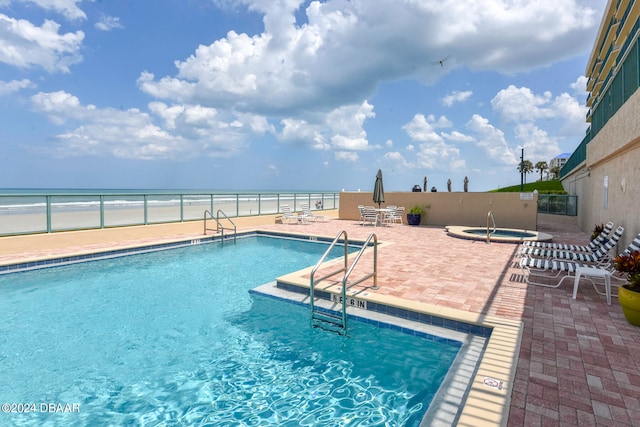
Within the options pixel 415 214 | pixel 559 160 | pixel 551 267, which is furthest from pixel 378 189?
pixel 559 160

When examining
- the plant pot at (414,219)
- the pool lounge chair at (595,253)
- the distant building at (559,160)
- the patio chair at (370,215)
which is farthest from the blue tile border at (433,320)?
the distant building at (559,160)

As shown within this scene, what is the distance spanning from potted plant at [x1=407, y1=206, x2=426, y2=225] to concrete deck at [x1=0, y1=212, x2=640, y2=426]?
4.42m

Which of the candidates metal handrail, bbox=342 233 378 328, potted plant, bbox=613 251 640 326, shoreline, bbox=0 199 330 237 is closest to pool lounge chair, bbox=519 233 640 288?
potted plant, bbox=613 251 640 326

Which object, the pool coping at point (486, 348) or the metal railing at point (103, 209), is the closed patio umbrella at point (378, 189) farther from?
the pool coping at point (486, 348)

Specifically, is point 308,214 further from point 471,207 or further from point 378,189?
point 471,207

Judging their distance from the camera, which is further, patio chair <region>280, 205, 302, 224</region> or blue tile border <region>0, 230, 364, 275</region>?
patio chair <region>280, 205, 302, 224</region>

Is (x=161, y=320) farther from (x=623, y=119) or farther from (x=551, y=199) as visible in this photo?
(x=551, y=199)

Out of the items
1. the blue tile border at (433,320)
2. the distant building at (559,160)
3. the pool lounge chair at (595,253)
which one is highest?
the distant building at (559,160)

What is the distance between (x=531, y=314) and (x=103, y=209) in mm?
11064

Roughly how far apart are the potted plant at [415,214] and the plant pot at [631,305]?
10.3m

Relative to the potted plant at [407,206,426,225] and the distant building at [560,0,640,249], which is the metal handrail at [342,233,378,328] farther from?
the potted plant at [407,206,426,225]

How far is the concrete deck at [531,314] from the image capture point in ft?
7.64

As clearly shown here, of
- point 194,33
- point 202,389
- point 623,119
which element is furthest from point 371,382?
point 194,33

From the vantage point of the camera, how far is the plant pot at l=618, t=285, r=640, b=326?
355 cm
